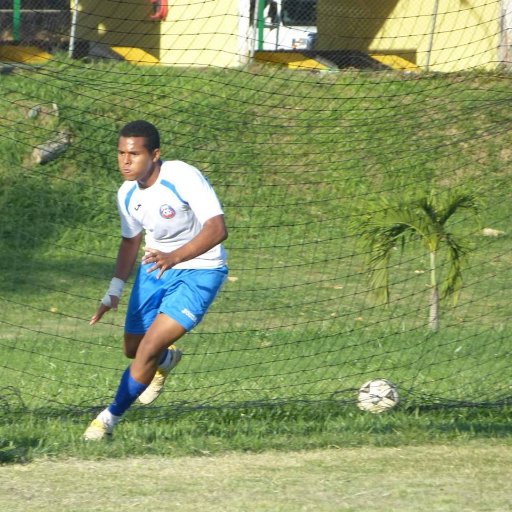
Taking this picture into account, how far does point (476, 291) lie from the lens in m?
12.5

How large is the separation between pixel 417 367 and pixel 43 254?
21.9 feet

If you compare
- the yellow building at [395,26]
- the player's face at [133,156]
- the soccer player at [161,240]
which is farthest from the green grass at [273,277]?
the yellow building at [395,26]

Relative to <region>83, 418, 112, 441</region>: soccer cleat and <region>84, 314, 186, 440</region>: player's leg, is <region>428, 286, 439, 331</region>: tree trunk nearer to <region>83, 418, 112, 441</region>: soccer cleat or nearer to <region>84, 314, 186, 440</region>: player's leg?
<region>84, 314, 186, 440</region>: player's leg

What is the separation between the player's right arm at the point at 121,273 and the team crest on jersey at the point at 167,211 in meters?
0.38

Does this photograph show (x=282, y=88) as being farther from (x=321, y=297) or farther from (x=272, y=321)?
(x=272, y=321)

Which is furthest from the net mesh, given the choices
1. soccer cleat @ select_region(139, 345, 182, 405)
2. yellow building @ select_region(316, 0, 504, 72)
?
soccer cleat @ select_region(139, 345, 182, 405)

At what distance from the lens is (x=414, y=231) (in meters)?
10.3

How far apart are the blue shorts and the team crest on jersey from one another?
0.93ft

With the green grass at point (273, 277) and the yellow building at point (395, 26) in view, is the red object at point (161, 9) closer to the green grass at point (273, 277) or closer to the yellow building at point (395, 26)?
the green grass at point (273, 277)

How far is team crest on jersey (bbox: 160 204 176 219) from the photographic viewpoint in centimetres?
617

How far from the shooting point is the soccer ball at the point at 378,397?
694cm

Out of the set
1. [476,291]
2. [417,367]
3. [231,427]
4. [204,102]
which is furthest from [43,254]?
[231,427]

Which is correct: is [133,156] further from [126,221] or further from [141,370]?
[141,370]

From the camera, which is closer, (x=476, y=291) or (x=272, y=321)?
(x=272, y=321)
